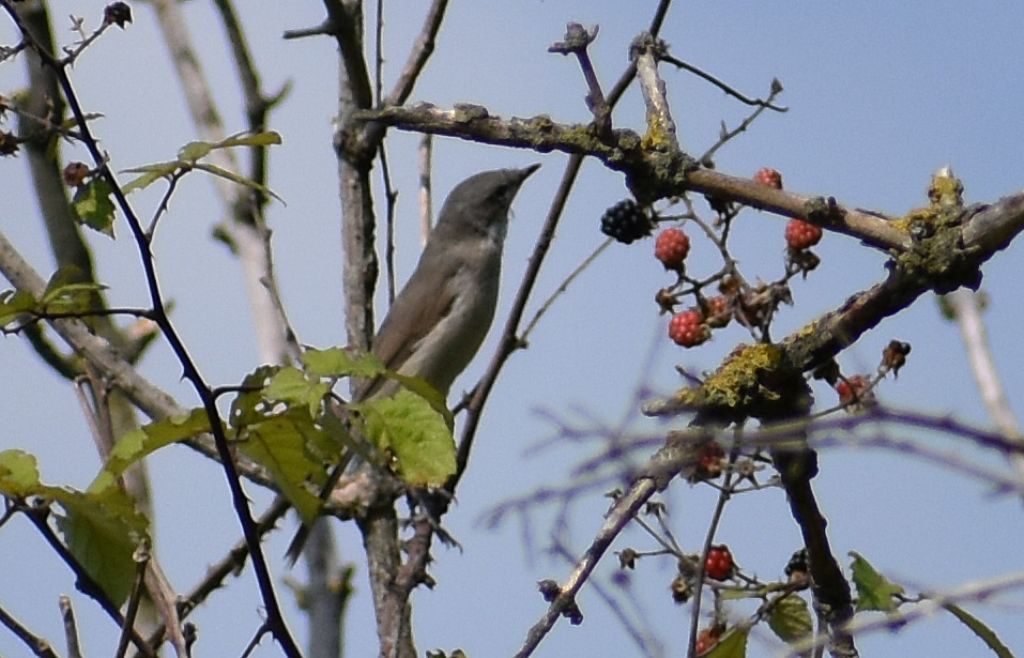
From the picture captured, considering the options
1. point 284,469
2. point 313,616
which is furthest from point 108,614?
point 313,616

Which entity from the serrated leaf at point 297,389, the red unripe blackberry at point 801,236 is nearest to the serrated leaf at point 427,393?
the serrated leaf at point 297,389

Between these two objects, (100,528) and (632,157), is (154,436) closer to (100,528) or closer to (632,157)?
(100,528)

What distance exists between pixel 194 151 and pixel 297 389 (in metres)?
Result: 0.48

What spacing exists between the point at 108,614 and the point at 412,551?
2061 mm

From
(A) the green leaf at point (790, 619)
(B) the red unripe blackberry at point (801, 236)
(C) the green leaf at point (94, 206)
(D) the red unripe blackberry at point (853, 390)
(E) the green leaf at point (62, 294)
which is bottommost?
(A) the green leaf at point (790, 619)

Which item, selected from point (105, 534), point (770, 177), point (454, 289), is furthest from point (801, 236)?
point (454, 289)

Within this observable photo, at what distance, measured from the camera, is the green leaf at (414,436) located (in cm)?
227

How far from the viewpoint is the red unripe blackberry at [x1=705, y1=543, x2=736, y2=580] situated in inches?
127

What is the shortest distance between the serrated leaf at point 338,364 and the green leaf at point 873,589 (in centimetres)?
83

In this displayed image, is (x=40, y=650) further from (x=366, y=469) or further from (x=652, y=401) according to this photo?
(x=366, y=469)

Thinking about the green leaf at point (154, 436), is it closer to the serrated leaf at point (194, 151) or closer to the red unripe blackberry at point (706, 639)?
the serrated leaf at point (194, 151)

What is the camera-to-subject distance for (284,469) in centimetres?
220

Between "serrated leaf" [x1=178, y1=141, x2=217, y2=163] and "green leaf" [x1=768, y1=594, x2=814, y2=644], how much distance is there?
129cm

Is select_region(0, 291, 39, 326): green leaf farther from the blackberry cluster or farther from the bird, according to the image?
the bird
